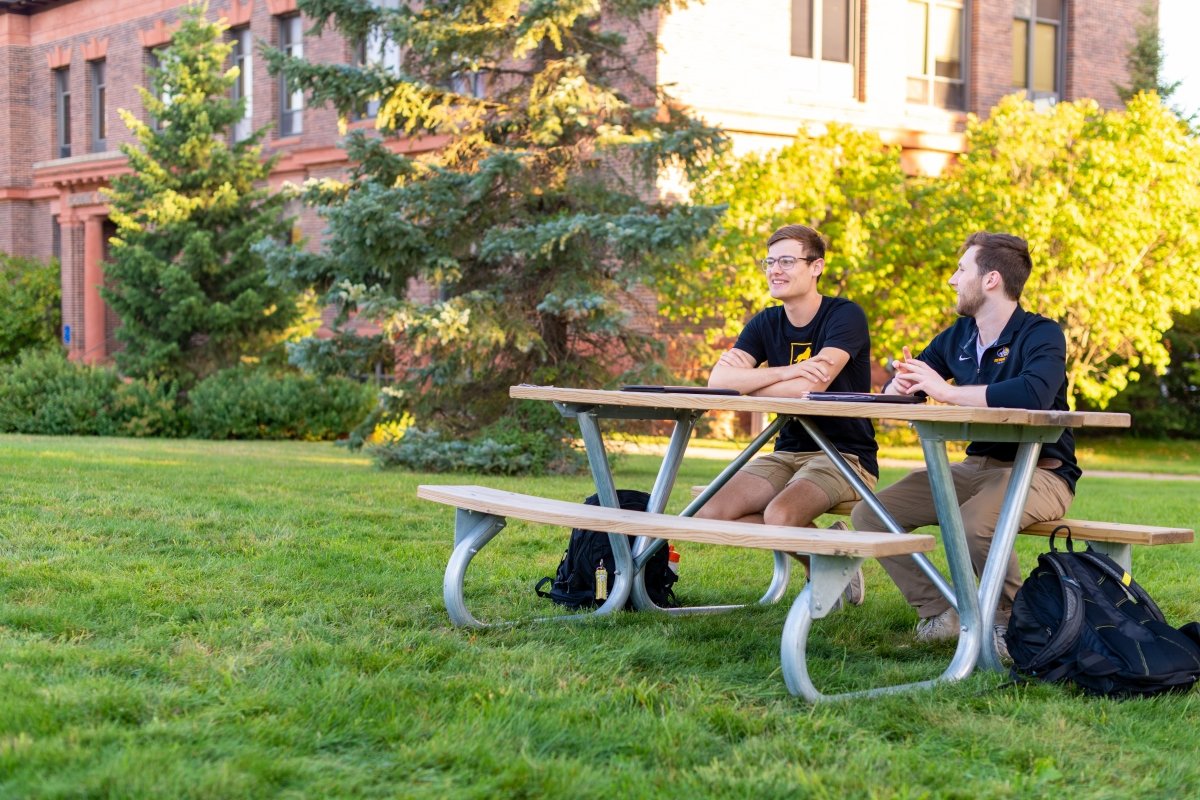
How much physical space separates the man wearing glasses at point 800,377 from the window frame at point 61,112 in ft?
96.8

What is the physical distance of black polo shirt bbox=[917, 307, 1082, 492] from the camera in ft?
16.4

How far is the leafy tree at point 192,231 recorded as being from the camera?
2078 cm

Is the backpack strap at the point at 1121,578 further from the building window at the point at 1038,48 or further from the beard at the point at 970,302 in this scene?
the building window at the point at 1038,48

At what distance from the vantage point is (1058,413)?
4574 millimetres

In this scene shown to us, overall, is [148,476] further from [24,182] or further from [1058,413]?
[24,182]

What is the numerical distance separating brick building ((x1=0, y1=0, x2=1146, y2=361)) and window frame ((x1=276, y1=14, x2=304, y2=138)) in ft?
0.11

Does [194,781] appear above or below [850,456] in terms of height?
below

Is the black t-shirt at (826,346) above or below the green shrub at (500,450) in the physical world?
above

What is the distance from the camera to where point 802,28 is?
21703 millimetres

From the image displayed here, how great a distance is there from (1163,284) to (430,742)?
1768 centimetres

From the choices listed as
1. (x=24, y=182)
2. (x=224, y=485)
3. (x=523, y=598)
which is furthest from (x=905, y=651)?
(x=24, y=182)

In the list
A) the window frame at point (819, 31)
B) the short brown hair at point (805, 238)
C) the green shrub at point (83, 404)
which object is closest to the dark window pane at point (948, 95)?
the window frame at point (819, 31)

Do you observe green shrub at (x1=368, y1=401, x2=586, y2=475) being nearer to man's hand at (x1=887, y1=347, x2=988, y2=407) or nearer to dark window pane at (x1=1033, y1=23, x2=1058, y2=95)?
man's hand at (x1=887, y1=347, x2=988, y2=407)

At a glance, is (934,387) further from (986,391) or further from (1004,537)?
(1004,537)
